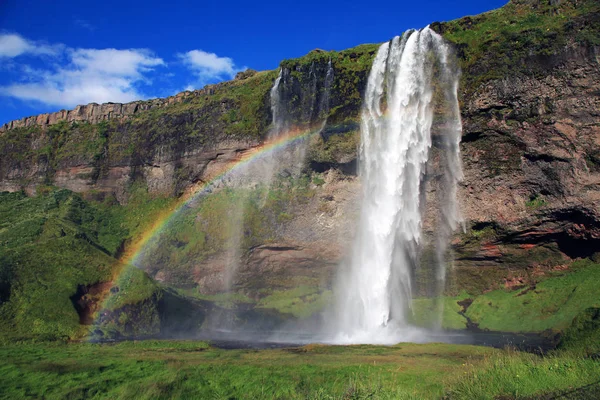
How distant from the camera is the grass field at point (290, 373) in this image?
14.6m

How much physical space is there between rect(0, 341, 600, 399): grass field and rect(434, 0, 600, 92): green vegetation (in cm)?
2307

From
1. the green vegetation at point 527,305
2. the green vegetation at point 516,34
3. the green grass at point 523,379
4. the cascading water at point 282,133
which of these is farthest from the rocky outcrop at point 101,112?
the green grass at point 523,379

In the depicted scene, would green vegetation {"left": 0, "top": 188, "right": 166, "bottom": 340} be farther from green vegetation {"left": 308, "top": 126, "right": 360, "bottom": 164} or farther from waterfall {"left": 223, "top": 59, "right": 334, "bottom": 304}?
green vegetation {"left": 308, "top": 126, "right": 360, "bottom": 164}

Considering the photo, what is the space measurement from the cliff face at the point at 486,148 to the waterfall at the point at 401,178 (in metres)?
1.47

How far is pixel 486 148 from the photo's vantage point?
39.1m

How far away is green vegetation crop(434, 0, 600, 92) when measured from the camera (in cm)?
3694

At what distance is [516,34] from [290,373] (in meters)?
32.6

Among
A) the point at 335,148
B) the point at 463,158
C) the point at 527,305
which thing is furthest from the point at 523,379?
the point at 335,148

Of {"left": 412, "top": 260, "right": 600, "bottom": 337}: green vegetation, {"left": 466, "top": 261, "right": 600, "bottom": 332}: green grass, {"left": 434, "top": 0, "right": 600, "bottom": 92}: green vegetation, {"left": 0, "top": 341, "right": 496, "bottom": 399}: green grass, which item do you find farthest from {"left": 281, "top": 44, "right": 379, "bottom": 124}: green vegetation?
{"left": 0, "top": 341, "right": 496, "bottom": 399}: green grass

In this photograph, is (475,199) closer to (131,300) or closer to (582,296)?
(582,296)

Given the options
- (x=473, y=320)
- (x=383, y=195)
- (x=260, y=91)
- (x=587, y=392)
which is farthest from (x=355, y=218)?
(x=587, y=392)

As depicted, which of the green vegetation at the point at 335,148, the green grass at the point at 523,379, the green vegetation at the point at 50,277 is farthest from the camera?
the green vegetation at the point at 335,148

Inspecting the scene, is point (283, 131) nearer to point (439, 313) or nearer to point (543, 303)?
point (439, 313)

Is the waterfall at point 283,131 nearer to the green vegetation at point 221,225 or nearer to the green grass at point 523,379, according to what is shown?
the green vegetation at point 221,225
